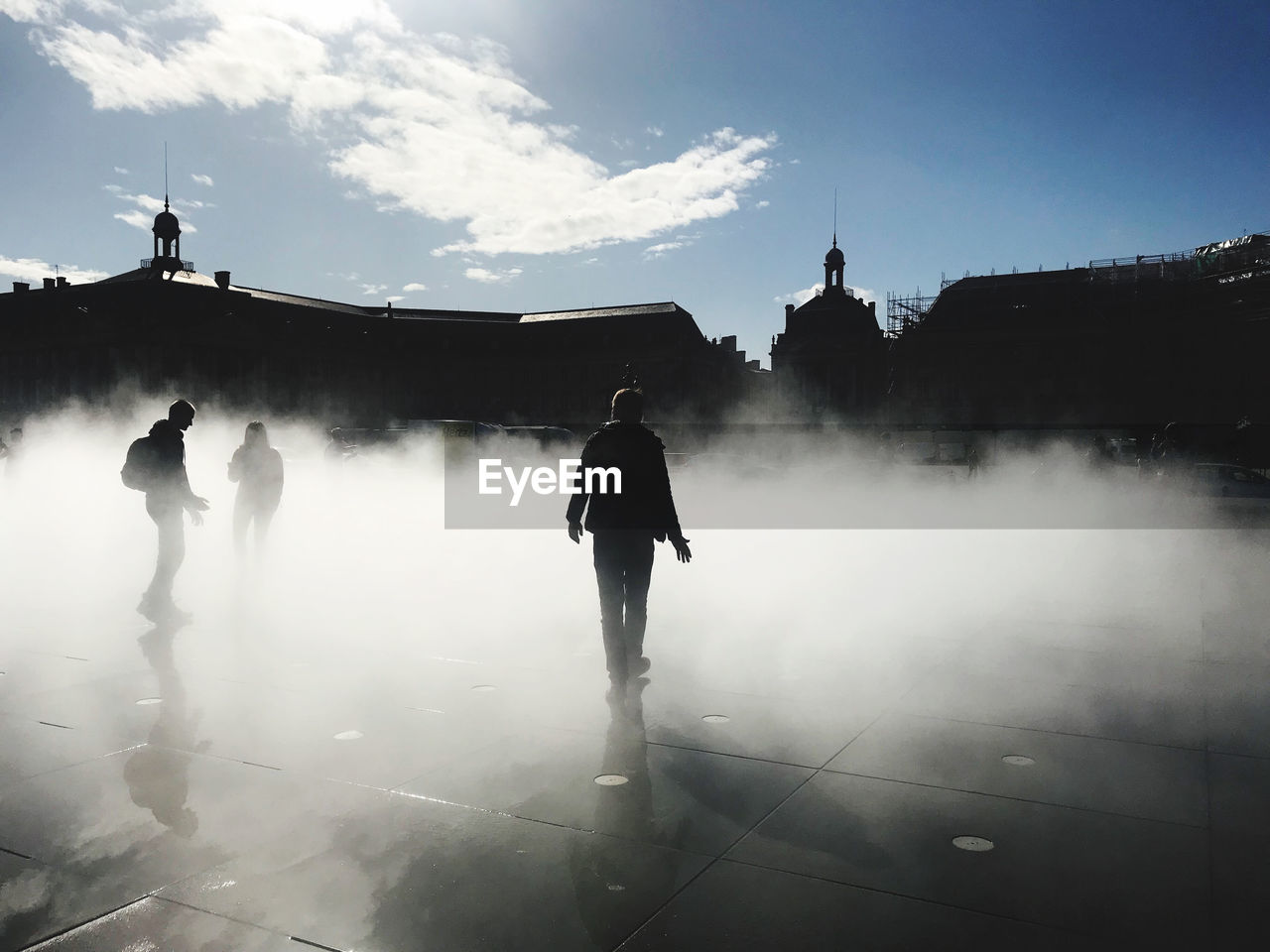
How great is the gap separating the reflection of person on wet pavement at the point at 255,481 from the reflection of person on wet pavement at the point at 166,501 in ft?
4.39

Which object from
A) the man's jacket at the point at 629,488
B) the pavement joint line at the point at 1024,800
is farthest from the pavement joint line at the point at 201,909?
the man's jacket at the point at 629,488

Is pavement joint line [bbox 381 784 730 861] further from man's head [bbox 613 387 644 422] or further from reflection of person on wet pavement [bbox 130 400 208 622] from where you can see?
reflection of person on wet pavement [bbox 130 400 208 622]

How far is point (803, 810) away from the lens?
3.62m

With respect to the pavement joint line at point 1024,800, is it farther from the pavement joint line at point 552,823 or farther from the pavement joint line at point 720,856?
the pavement joint line at point 552,823

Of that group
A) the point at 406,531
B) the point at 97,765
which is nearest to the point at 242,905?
the point at 97,765

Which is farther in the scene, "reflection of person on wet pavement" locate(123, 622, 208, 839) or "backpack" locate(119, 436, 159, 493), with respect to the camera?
"backpack" locate(119, 436, 159, 493)

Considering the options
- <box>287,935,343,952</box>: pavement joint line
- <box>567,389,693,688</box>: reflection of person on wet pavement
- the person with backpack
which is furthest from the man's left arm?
the person with backpack

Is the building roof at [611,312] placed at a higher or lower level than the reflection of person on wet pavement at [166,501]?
higher

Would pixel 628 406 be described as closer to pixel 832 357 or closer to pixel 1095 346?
pixel 1095 346

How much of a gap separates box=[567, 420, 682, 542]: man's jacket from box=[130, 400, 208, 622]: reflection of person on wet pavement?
4179 millimetres

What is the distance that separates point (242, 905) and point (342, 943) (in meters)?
0.45

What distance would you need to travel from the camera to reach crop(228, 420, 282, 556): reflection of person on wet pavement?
31.1 ft

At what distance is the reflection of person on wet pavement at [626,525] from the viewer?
5.52 meters

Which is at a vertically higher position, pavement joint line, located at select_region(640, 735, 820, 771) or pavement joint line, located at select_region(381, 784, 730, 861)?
pavement joint line, located at select_region(640, 735, 820, 771)
